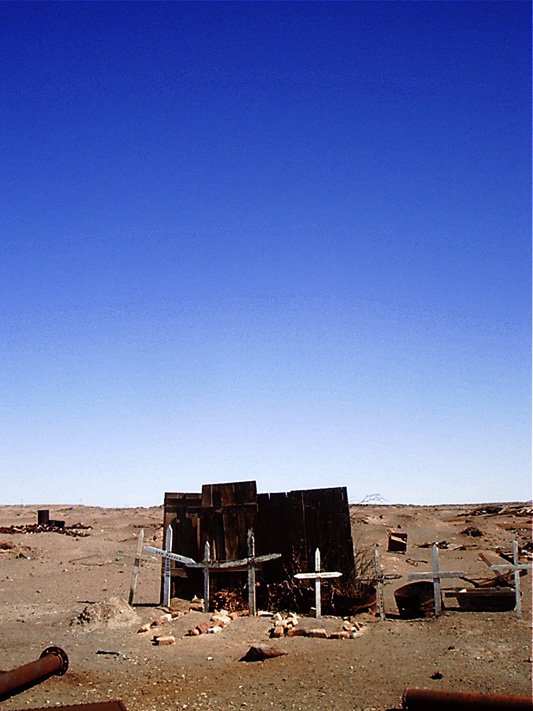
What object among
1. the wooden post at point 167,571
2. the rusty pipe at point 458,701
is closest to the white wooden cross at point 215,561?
the wooden post at point 167,571

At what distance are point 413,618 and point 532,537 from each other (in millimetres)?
21407

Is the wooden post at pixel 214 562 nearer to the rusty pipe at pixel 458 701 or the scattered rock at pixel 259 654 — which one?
the scattered rock at pixel 259 654

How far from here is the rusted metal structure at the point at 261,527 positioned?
15.1 m

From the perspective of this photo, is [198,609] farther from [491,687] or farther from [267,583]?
[491,687]

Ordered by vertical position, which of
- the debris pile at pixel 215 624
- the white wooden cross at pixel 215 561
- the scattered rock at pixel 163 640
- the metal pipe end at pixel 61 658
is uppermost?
the white wooden cross at pixel 215 561

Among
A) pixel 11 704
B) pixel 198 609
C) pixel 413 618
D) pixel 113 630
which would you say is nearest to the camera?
pixel 11 704

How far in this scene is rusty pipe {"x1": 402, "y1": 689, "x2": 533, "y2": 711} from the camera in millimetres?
7311

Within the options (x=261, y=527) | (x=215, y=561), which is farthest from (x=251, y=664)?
(x=261, y=527)

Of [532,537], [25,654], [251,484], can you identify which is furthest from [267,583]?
[532,537]

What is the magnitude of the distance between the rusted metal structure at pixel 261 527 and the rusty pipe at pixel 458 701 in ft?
22.7

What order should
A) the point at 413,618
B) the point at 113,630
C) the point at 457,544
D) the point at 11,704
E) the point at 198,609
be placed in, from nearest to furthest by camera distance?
the point at 11,704 < the point at 113,630 < the point at 413,618 < the point at 198,609 < the point at 457,544

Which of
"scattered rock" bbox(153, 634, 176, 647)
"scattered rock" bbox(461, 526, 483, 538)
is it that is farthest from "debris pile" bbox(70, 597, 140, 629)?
"scattered rock" bbox(461, 526, 483, 538)

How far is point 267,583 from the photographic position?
15203 mm

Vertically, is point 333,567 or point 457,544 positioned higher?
point 333,567
